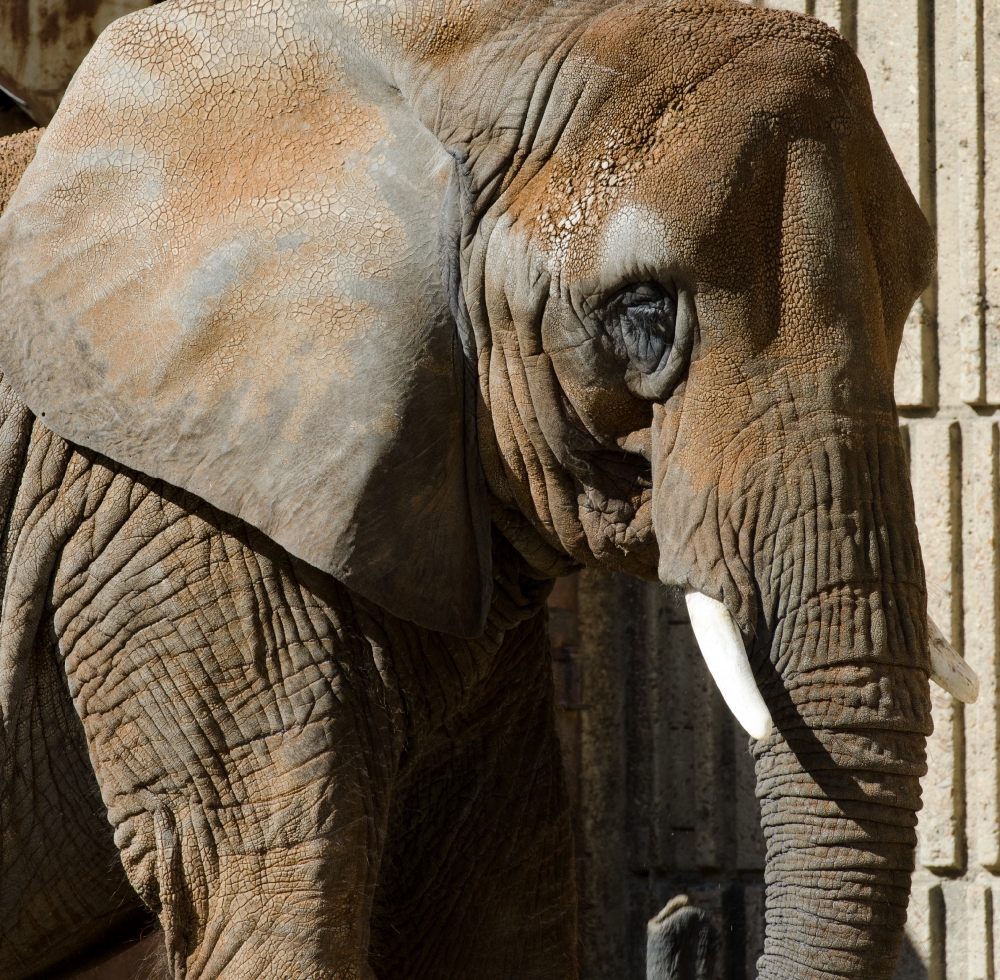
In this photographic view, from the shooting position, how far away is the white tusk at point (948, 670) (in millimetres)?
2139

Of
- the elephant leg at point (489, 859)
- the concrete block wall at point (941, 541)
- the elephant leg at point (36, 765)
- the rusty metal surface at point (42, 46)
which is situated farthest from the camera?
the rusty metal surface at point (42, 46)

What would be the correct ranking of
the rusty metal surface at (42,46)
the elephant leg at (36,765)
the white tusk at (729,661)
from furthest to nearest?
the rusty metal surface at (42,46) < the elephant leg at (36,765) < the white tusk at (729,661)

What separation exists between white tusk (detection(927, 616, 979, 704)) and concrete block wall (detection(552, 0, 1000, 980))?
134 centimetres

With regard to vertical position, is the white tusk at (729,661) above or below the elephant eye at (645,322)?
below

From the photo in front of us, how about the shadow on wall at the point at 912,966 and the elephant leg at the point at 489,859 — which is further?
the shadow on wall at the point at 912,966

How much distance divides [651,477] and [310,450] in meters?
0.48

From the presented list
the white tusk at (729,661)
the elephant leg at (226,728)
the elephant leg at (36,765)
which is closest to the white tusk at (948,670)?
the white tusk at (729,661)

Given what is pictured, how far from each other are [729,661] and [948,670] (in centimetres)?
39

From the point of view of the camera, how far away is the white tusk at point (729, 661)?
192cm

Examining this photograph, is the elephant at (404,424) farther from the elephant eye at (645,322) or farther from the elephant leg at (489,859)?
the elephant leg at (489,859)

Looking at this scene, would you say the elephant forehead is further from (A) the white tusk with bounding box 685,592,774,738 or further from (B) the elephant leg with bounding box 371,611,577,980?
(B) the elephant leg with bounding box 371,611,577,980

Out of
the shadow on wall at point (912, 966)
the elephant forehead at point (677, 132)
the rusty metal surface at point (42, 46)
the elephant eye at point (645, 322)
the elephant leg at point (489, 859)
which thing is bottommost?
the shadow on wall at point (912, 966)

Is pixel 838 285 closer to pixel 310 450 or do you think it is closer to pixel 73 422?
pixel 310 450

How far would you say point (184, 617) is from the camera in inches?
86.9
